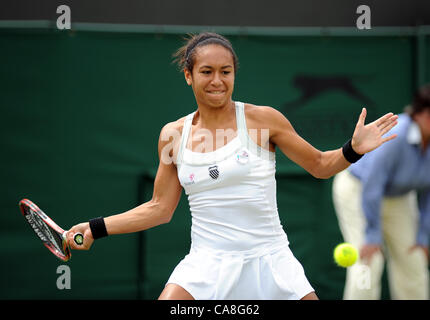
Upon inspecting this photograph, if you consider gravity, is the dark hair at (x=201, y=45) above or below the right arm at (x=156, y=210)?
above

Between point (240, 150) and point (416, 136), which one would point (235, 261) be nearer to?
point (240, 150)

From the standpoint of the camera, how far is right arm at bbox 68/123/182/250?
3230 millimetres

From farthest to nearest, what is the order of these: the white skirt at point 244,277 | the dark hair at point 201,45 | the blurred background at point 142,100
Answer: the blurred background at point 142,100 → the dark hair at point 201,45 → the white skirt at point 244,277

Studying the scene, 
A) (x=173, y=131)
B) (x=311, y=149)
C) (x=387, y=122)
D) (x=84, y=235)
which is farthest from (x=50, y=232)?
(x=387, y=122)

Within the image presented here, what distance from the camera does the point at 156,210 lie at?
10.7 feet

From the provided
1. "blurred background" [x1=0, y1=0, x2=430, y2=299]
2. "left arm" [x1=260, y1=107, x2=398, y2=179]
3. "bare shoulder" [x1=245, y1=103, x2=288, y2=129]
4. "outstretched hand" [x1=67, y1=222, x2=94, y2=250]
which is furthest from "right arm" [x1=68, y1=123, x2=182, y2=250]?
"blurred background" [x1=0, y1=0, x2=430, y2=299]

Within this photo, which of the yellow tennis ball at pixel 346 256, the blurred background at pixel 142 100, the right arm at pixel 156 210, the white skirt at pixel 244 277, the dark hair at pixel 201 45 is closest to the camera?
the white skirt at pixel 244 277

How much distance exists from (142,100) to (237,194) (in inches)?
109

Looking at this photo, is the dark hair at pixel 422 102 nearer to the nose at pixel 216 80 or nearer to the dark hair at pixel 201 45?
the dark hair at pixel 201 45

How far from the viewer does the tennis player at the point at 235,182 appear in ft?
9.86

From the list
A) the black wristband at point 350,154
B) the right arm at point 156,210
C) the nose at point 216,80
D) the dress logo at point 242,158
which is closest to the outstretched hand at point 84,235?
the right arm at point 156,210

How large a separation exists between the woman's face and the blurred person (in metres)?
1.57

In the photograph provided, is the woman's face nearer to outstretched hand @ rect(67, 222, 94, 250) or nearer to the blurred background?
outstretched hand @ rect(67, 222, 94, 250)
